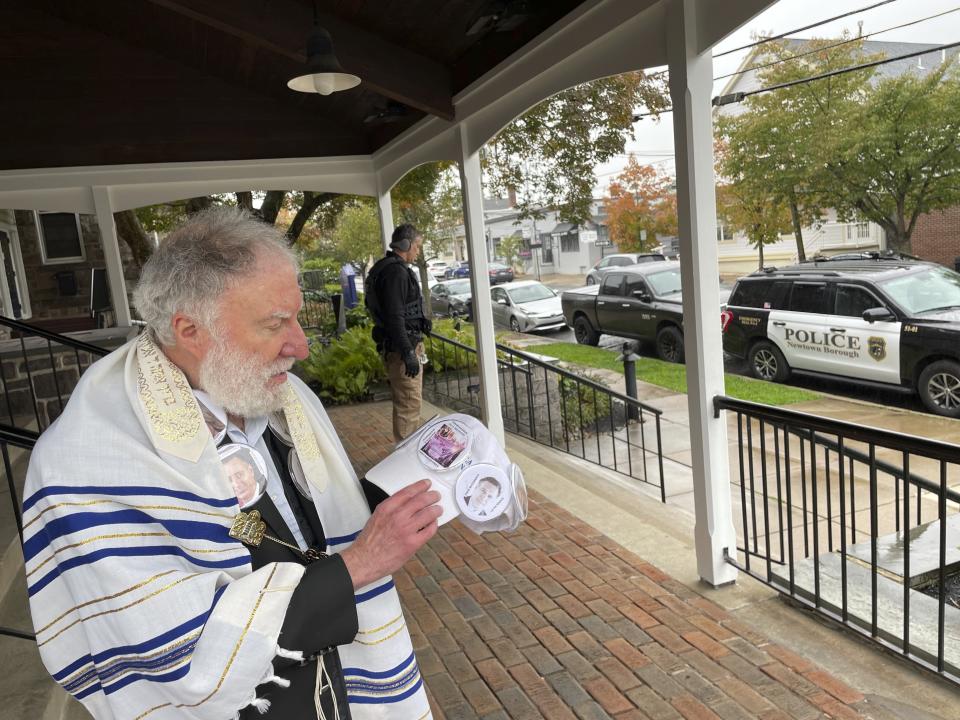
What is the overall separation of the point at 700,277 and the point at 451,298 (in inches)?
750

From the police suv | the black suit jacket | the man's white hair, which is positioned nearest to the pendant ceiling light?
the man's white hair

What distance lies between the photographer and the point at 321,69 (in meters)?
3.65

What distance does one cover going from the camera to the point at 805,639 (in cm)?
290

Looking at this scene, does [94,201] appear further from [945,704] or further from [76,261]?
[76,261]

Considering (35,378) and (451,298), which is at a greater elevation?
(35,378)

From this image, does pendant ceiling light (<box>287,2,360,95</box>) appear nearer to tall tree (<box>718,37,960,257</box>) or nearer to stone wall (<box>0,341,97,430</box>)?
stone wall (<box>0,341,97,430</box>)

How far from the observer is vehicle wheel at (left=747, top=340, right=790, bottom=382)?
998cm

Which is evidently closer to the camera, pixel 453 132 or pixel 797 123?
pixel 453 132

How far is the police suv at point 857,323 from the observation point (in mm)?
7855

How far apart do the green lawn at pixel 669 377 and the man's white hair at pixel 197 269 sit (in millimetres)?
7626

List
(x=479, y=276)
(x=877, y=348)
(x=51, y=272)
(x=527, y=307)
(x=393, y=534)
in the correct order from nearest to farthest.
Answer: (x=393, y=534), (x=479, y=276), (x=877, y=348), (x=51, y=272), (x=527, y=307)

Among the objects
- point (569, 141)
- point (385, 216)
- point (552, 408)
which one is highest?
point (569, 141)

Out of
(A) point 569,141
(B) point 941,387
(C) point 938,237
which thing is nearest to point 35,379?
(A) point 569,141

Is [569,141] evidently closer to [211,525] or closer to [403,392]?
[403,392]
